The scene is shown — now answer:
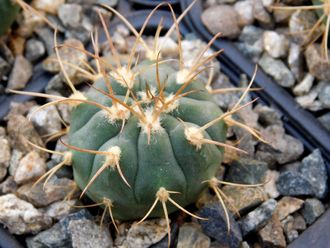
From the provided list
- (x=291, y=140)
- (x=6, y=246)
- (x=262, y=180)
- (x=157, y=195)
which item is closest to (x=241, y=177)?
(x=262, y=180)

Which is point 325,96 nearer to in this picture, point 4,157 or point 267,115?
point 267,115

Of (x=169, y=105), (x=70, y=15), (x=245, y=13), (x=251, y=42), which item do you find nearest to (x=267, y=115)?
(x=251, y=42)

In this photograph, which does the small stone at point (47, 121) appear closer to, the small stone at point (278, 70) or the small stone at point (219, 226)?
the small stone at point (219, 226)

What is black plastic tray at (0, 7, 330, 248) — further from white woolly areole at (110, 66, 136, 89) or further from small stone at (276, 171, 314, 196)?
white woolly areole at (110, 66, 136, 89)

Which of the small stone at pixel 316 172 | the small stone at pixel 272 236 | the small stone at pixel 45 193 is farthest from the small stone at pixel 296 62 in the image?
the small stone at pixel 45 193

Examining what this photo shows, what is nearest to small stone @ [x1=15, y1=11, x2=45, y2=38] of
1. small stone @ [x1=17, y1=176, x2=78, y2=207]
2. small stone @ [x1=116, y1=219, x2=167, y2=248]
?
small stone @ [x1=17, y1=176, x2=78, y2=207]

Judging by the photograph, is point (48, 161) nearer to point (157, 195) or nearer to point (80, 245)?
point (80, 245)
